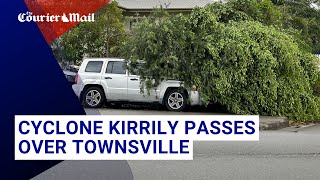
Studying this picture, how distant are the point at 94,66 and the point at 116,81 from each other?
2.89 feet

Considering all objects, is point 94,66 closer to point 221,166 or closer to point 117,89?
point 117,89

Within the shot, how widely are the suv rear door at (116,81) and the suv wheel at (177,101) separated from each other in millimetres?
1312

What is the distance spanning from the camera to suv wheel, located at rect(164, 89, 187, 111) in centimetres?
1238

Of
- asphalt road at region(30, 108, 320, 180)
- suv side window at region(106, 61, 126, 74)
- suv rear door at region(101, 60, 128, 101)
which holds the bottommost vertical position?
asphalt road at region(30, 108, 320, 180)

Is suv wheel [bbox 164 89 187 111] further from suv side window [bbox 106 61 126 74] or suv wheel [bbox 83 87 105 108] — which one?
suv wheel [bbox 83 87 105 108]

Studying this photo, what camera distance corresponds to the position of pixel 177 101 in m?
12.4

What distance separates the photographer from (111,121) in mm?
5242

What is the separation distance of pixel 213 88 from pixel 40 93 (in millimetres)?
8694

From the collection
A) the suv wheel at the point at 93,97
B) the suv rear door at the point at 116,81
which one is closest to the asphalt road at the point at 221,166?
the suv rear door at the point at 116,81

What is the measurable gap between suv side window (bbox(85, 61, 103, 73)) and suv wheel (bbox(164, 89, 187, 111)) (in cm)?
228

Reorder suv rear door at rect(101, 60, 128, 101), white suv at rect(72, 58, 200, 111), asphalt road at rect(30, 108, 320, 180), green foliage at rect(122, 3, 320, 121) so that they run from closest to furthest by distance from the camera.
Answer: asphalt road at rect(30, 108, 320, 180), green foliage at rect(122, 3, 320, 121), white suv at rect(72, 58, 200, 111), suv rear door at rect(101, 60, 128, 101)

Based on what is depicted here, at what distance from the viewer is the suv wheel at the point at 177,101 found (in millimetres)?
12375

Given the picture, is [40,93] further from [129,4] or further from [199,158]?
[129,4]

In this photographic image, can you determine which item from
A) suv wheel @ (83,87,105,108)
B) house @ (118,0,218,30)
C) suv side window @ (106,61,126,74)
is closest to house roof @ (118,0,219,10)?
house @ (118,0,218,30)
